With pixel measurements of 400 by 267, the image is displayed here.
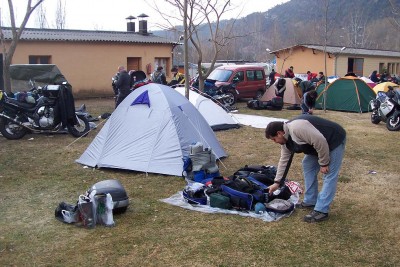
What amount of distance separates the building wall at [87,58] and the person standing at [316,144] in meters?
15.8

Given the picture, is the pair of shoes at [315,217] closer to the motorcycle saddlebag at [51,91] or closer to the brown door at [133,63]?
the motorcycle saddlebag at [51,91]

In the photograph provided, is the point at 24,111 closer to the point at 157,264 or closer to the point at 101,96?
the point at 157,264

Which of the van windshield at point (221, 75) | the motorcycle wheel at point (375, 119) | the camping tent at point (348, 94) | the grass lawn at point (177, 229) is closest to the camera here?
the grass lawn at point (177, 229)

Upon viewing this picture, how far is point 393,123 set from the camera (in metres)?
11.4

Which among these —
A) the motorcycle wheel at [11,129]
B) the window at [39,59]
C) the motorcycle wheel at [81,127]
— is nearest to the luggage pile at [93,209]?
the motorcycle wheel at [81,127]

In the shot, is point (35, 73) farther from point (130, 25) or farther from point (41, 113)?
point (130, 25)

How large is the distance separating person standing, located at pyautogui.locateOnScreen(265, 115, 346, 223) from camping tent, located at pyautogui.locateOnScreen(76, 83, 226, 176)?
7.50ft

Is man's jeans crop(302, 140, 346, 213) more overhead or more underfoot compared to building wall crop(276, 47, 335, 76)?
more underfoot

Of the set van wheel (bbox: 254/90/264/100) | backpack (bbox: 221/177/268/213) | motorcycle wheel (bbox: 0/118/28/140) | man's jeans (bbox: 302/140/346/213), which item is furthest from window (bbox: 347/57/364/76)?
backpack (bbox: 221/177/268/213)

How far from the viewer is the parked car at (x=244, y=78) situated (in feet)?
58.4

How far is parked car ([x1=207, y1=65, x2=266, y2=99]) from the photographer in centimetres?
1781

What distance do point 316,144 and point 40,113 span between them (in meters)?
7.11

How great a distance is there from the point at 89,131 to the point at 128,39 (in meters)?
11.7

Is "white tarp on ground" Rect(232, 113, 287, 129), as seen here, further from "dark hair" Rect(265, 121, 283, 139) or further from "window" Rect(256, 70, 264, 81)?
"dark hair" Rect(265, 121, 283, 139)
